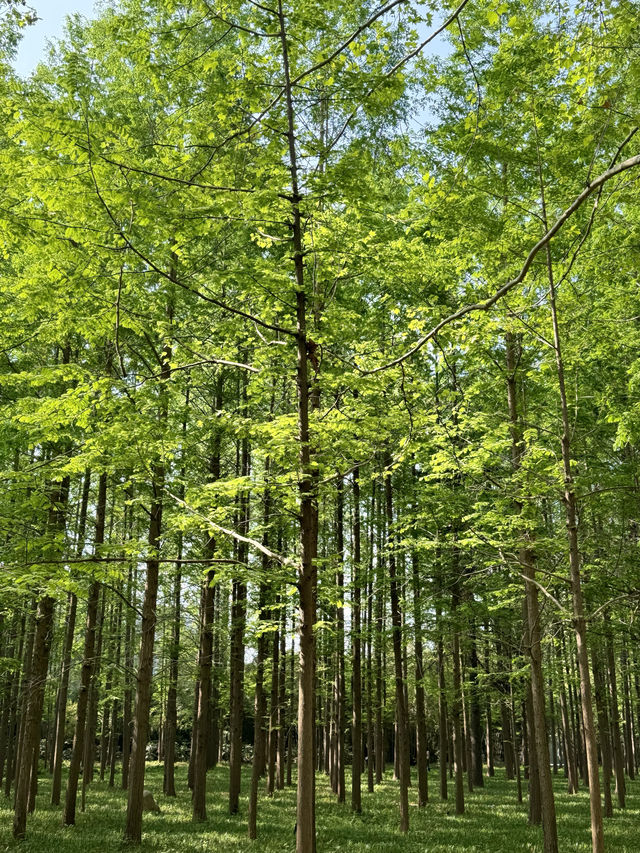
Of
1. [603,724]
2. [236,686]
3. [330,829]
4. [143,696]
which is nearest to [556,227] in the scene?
[143,696]

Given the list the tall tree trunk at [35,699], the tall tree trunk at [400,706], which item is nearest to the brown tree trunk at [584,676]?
the tall tree trunk at [400,706]

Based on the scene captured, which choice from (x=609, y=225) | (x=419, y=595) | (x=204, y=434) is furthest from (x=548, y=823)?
(x=609, y=225)

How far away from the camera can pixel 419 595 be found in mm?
16625

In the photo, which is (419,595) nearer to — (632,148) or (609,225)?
(609,225)

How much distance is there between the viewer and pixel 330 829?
1327cm

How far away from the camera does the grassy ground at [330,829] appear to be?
10.9 metres

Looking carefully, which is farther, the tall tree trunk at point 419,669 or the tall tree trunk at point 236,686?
the tall tree trunk at point 419,669

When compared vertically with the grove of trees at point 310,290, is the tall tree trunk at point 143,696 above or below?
below

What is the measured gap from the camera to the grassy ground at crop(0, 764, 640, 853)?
10.9 meters

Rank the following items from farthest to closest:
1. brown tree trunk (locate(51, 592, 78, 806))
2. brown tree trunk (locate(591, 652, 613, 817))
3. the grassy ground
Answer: brown tree trunk (locate(591, 652, 613, 817)) → brown tree trunk (locate(51, 592, 78, 806)) → the grassy ground

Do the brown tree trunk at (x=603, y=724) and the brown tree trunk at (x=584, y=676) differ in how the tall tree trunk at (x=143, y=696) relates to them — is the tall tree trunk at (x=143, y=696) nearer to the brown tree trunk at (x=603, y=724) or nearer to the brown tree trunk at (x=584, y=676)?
the brown tree trunk at (x=584, y=676)

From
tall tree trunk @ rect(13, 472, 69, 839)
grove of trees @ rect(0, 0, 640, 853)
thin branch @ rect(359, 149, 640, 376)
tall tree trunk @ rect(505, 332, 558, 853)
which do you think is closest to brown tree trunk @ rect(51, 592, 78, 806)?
grove of trees @ rect(0, 0, 640, 853)

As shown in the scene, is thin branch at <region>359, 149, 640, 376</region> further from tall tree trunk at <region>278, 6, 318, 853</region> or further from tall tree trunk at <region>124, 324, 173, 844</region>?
tall tree trunk at <region>124, 324, 173, 844</region>

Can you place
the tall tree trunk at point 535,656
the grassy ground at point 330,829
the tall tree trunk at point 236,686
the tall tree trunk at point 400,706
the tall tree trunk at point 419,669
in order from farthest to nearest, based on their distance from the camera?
the tall tree trunk at point 419,669
the tall tree trunk at point 236,686
the tall tree trunk at point 400,706
the grassy ground at point 330,829
the tall tree trunk at point 535,656
